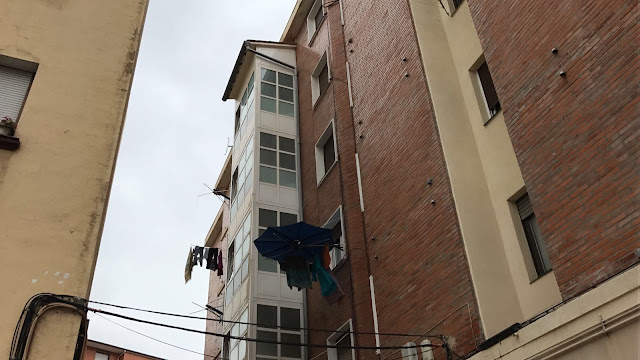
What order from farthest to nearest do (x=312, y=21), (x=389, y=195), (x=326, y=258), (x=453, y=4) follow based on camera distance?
(x=312, y=21) < (x=326, y=258) < (x=453, y=4) < (x=389, y=195)

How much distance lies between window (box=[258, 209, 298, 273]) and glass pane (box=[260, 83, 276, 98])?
4.97 metres

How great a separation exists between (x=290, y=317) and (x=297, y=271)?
2.87 metres

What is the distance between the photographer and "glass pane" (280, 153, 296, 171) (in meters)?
19.3

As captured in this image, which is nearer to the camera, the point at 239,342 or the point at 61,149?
the point at 61,149

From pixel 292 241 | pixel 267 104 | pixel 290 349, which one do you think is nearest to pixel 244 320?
pixel 290 349

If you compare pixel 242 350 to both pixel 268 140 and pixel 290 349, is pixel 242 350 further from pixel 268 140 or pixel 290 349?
pixel 268 140

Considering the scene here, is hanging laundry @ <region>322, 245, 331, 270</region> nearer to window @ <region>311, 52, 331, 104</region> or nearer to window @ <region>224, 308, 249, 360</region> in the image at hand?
window @ <region>224, 308, 249, 360</region>

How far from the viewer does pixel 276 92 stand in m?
21.1

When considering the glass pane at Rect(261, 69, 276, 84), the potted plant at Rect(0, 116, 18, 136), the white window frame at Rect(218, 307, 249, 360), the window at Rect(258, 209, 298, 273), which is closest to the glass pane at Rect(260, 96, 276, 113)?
the glass pane at Rect(261, 69, 276, 84)

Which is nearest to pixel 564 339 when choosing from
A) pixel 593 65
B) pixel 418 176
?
pixel 593 65

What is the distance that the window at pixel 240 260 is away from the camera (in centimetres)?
1748

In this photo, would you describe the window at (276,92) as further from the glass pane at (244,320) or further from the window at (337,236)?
the glass pane at (244,320)

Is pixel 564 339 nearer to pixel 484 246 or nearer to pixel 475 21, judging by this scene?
pixel 484 246

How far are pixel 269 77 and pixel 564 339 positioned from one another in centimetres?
1595
